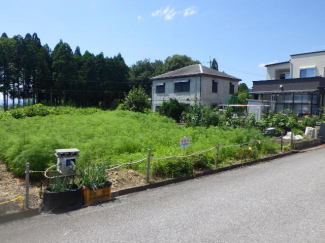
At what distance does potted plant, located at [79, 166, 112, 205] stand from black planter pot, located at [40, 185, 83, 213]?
0.25 meters

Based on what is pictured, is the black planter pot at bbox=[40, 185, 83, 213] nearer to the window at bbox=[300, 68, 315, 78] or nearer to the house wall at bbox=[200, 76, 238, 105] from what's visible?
the house wall at bbox=[200, 76, 238, 105]

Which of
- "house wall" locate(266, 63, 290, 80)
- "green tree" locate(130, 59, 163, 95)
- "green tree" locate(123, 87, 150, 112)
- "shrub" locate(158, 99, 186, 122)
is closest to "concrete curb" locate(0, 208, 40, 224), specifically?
"shrub" locate(158, 99, 186, 122)

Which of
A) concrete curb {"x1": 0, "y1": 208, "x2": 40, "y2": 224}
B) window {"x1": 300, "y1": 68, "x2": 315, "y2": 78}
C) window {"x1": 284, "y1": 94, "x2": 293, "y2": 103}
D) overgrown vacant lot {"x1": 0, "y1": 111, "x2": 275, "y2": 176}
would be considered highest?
window {"x1": 300, "y1": 68, "x2": 315, "y2": 78}

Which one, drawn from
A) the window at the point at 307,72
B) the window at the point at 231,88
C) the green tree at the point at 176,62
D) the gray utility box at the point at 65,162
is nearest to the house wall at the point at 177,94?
the window at the point at 231,88

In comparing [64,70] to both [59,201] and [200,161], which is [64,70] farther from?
[59,201]

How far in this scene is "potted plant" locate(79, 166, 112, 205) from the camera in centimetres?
532

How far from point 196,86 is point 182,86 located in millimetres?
1925

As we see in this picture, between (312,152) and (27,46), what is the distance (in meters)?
37.8

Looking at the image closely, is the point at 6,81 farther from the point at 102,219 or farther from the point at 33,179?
the point at 102,219

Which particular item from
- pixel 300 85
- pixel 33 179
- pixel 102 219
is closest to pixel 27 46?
pixel 300 85

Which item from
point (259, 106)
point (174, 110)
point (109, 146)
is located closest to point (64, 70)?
point (174, 110)

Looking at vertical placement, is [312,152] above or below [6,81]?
below

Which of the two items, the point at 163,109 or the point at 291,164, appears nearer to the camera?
the point at 291,164

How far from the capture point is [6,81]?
37.0 metres
